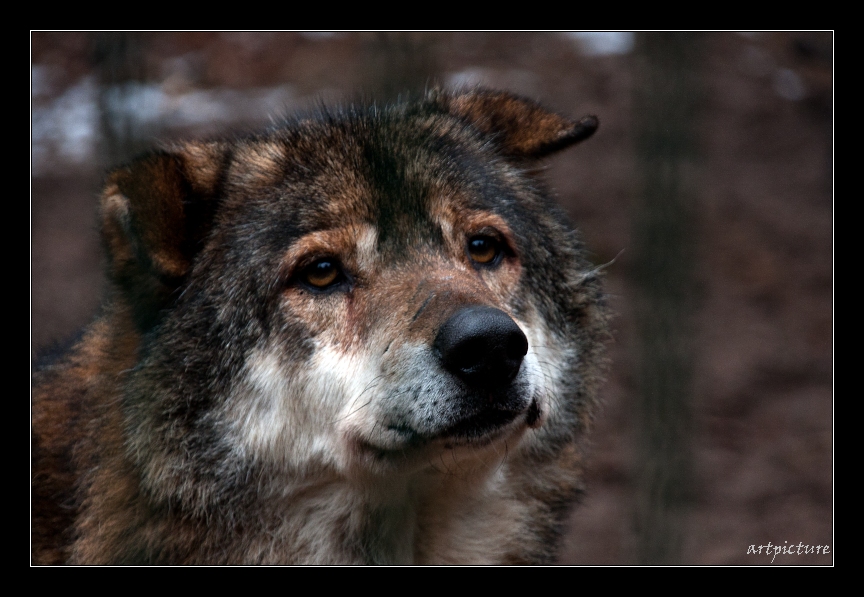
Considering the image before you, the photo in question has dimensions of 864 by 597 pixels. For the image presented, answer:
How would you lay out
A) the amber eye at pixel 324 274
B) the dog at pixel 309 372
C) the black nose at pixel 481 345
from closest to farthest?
the black nose at pixel 481 345, the dog at pixel 309 372, the amber eye at pixel 324 274

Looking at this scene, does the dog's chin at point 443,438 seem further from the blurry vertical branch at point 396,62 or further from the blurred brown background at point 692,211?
the blurred brown background at point 692,211

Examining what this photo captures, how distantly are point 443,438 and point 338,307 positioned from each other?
2.69ft

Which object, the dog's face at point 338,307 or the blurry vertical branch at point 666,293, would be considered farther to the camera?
the blurry vertical branch at point 666,293

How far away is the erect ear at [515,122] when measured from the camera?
496 centimetres

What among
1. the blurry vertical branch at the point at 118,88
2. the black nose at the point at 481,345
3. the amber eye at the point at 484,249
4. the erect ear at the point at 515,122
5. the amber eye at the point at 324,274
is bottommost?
the black nose at the point at 481,345

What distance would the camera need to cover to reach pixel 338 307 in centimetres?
396

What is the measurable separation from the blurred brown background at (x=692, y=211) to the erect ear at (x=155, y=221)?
4.11m

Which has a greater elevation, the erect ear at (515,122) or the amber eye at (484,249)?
the erect ear at (515,122)

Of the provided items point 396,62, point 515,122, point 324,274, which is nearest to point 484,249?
point 324,274

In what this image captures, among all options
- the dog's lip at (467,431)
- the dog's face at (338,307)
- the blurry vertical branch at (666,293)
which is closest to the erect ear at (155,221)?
the dog's face at (338,307)

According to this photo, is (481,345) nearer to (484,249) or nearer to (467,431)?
(467,431)

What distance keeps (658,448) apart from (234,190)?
3.12 m

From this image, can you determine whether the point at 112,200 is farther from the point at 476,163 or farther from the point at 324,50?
the point at 324,50

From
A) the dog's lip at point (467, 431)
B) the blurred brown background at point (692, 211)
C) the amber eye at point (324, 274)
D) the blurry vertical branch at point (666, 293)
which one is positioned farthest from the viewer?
the blurred brown background at point (692, 211)
